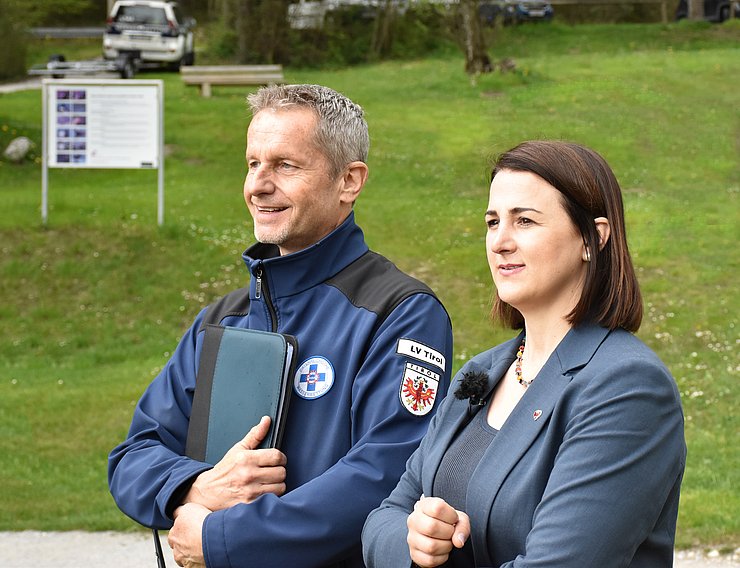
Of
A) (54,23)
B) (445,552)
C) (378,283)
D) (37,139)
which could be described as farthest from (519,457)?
(54,23)

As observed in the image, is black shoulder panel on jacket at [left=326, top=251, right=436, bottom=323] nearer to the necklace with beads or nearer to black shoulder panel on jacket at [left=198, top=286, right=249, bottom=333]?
black shoulder panel on jacket at [left=198, top=286, right=249, bottom=333]

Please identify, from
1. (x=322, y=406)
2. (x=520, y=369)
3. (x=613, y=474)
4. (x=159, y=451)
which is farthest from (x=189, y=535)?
(x=613, y=474)

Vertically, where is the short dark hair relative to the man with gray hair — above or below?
above

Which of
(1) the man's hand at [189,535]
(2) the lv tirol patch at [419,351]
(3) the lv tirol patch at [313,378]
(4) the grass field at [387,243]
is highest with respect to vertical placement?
(2) the lv tirol patch at [419,351]

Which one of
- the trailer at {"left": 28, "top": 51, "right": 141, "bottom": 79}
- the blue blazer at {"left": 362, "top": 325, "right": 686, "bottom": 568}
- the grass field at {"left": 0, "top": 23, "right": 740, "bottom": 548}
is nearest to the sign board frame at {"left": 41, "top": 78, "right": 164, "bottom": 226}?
the grass field at {"left": 0, "top": 23, "right": 740, "bottom": 548}

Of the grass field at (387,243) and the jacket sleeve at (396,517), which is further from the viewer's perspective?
the grass field at (387,243)

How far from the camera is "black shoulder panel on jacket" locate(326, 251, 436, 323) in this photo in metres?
3.33

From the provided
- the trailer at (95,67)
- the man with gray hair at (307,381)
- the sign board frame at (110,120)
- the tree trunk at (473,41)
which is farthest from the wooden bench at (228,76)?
Answer: the man with gray hair at (307,381)

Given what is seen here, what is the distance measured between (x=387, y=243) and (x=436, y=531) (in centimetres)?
1093

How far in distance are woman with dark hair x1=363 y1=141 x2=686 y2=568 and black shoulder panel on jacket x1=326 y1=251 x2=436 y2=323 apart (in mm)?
475

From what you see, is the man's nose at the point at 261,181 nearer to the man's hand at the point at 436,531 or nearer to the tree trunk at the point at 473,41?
the man's hand at the point at 436,531

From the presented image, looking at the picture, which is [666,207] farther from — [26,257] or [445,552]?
[445,552]

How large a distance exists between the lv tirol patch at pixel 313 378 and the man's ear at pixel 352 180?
52cm

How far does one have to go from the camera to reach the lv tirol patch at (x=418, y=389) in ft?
10.5
